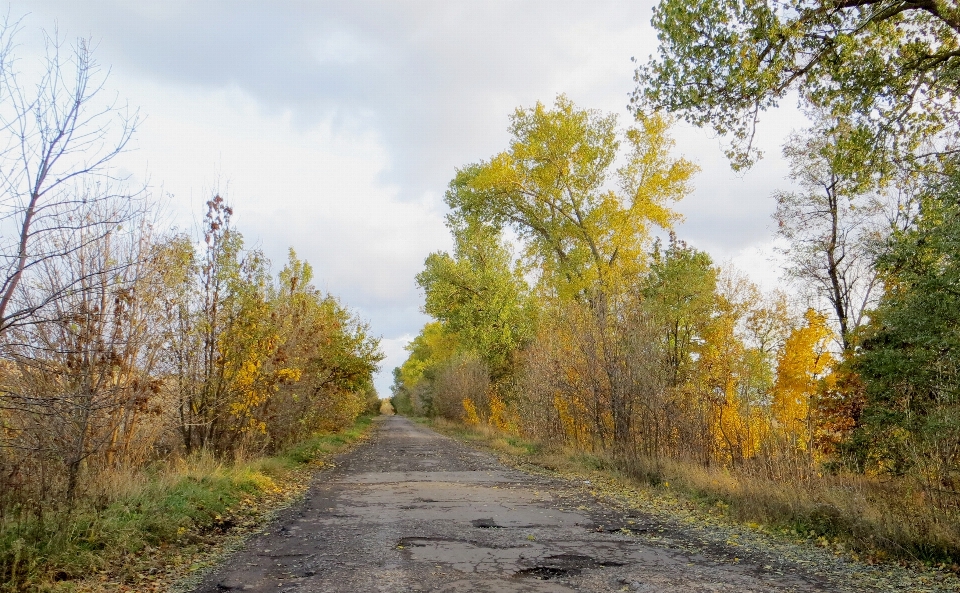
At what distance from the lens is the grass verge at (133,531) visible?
565 cm

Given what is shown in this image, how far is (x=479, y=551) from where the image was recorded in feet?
22.9

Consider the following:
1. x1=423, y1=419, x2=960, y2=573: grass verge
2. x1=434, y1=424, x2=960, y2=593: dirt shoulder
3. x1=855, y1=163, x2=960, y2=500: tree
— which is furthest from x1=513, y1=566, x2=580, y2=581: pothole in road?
x1=855, y1=163, x2=960, y2=500: tree

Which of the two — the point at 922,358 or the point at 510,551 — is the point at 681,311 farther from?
the point at 510,551

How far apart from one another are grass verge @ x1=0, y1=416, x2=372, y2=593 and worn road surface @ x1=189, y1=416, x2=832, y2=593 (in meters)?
0.63

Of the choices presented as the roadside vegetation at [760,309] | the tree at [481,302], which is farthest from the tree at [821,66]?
the tree at [481,302]

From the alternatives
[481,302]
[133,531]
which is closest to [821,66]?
[133,531]

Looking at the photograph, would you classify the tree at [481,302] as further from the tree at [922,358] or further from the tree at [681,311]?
the tree at [922,358]

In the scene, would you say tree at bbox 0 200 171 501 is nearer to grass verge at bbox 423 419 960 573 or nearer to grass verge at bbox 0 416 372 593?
grass verge at bbox 0 416 372 593

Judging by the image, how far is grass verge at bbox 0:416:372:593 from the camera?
5.65 metres

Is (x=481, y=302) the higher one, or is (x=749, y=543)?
(x=481, y=302)

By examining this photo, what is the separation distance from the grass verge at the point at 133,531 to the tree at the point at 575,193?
42.6ft

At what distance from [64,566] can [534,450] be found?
16.0m

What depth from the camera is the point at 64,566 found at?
580cm

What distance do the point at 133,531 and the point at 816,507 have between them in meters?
8.51
